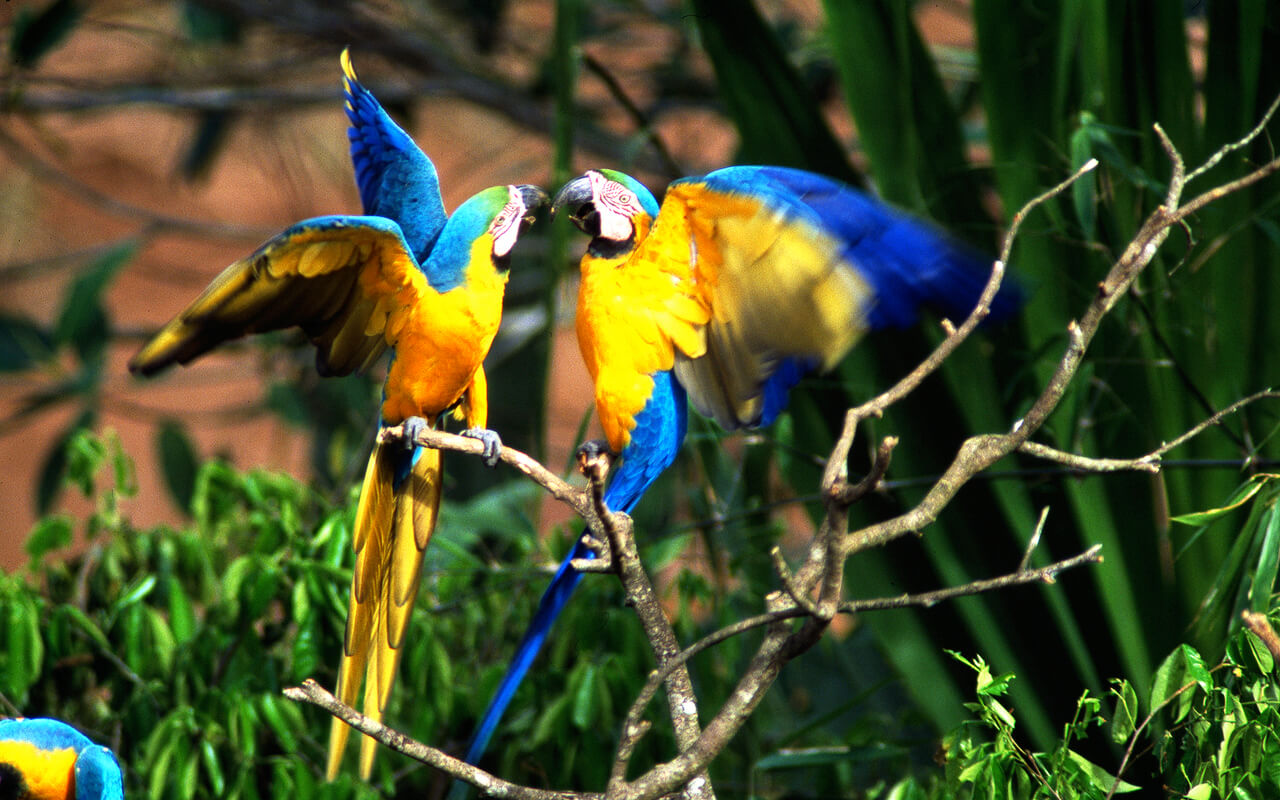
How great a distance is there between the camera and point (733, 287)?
724 mm

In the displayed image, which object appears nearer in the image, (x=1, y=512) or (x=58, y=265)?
(x=58, y=265)

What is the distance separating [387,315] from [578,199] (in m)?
0.14

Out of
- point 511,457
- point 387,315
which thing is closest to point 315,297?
point 387,315

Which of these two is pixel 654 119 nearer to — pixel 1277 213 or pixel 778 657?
pixel 1277 213

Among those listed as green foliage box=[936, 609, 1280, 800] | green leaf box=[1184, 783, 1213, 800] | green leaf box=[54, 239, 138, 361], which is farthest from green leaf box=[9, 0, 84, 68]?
green leaf box=[1184, 783, 1213, 800]

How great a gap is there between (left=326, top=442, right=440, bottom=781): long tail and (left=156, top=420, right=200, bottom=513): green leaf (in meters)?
1.87

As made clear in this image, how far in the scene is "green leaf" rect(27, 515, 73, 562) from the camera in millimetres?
1208

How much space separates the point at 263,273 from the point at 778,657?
374mm

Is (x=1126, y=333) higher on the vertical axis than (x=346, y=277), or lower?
lower

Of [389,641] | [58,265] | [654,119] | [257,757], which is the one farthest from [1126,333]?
[58,265]

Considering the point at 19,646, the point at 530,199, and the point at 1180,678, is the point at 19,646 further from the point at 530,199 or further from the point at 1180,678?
the point at 1180,678

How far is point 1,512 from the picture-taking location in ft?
14.7

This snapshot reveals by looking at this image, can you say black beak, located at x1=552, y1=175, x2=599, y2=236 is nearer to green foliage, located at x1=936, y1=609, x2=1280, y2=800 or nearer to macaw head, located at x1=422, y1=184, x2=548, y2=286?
macaw head, located at x1=422, y1=184, x2=548, y2=286

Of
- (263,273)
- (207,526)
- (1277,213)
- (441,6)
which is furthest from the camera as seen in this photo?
(441,6)
